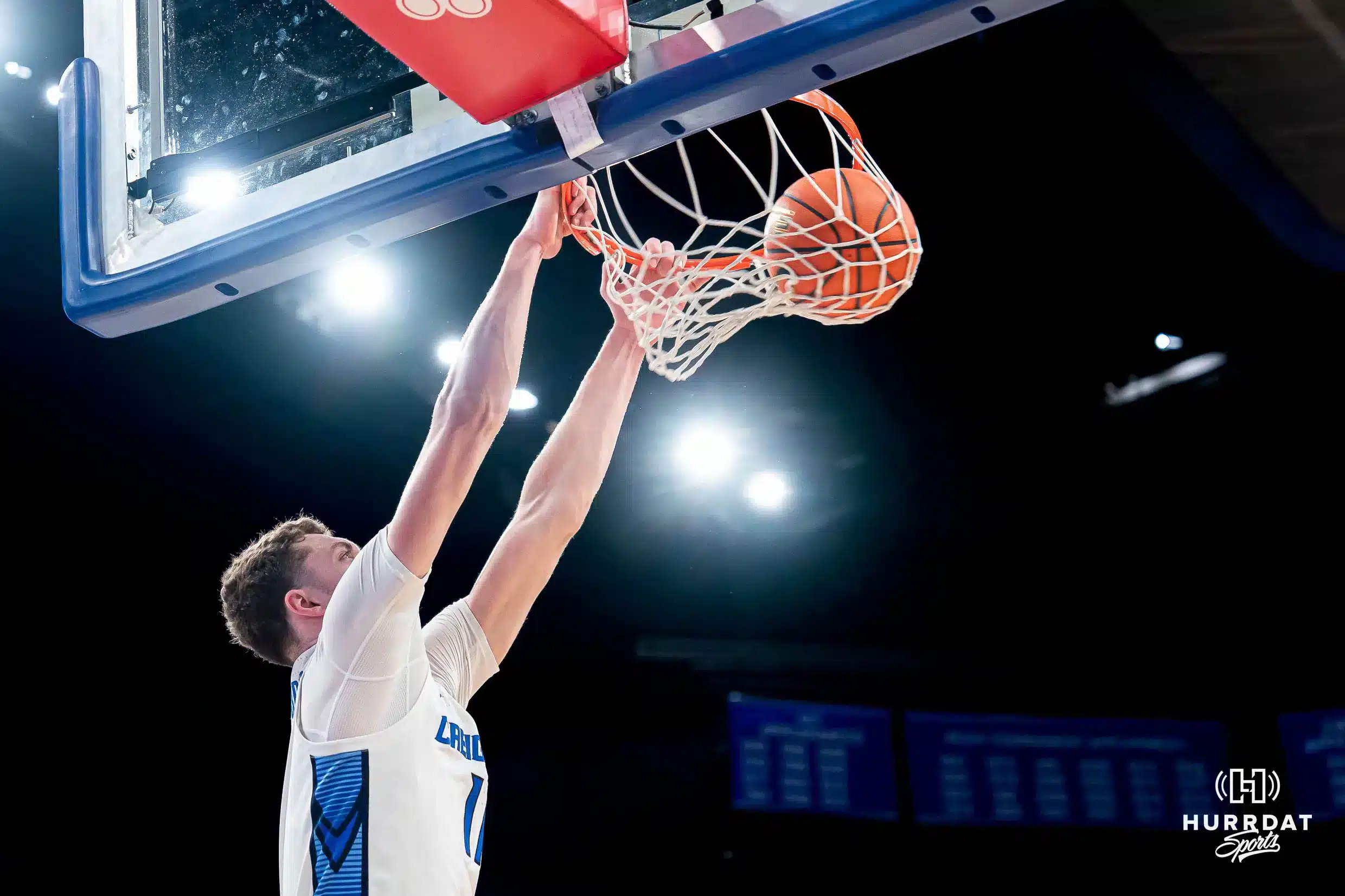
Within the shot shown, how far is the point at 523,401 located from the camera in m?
4.76

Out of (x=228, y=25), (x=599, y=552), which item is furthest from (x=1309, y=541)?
(x=228, y=25)

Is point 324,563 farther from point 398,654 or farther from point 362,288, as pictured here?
point 362,288

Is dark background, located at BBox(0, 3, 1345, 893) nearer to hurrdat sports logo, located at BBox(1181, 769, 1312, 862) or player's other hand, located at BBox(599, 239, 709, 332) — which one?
hurrdat sports logo, located at BBox(1181, 769, 1312, 862)

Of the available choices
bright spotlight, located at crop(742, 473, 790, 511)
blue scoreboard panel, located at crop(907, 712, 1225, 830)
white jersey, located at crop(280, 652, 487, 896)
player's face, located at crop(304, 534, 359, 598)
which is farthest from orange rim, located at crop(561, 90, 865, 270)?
blue scoreboard panel, located at crop(907, 712, 1225, 830)

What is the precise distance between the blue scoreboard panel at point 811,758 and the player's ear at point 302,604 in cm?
294

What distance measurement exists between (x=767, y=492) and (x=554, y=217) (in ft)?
10.4

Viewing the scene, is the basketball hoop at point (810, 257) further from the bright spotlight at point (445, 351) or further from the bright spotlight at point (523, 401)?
the bright spotlight at point (523, 401)

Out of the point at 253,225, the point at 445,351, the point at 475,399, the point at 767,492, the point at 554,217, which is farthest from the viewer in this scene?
the point at 767,492

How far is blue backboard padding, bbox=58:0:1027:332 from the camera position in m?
1.34

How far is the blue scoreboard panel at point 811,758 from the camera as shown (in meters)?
4.64

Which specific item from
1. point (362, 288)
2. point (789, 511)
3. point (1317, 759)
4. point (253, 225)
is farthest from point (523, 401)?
point (1317, 759)

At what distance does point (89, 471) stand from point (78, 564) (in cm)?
34

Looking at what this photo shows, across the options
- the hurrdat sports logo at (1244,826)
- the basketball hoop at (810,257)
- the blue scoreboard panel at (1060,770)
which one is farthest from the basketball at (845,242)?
the hurrdat sports logo at (1244,826)

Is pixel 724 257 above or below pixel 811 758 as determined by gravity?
above
